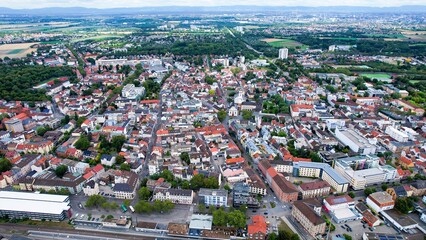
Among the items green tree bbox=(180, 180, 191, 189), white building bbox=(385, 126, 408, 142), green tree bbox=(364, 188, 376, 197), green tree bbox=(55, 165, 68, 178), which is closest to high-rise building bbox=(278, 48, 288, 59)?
white building bbox=(385, 126, 408, 142)

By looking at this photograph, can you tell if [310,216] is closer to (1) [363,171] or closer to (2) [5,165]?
(1) [363,171]

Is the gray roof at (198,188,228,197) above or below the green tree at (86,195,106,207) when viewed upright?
above

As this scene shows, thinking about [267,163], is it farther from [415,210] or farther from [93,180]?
[93,180]

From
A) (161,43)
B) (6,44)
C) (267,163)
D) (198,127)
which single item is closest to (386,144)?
(267,163)

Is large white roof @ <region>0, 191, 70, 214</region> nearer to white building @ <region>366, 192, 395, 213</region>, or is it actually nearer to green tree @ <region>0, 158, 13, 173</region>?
green tree @ <region>0, 158, 13, 173</region>

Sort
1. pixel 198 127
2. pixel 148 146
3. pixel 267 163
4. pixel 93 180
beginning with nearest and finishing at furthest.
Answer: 1. pixel 93 180
2. pixel 267 163
3. pixel 148 146
4. pixel 198 127

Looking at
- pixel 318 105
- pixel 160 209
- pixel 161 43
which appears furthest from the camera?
pixel 161 43

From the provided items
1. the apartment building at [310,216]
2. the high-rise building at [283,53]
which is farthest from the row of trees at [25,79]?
the high-rise building at [283,53]

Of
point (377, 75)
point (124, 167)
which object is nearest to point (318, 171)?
point (124, 167)
